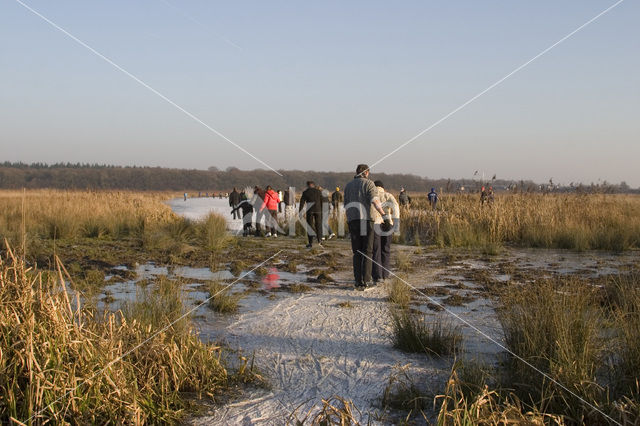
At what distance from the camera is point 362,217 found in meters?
8.53

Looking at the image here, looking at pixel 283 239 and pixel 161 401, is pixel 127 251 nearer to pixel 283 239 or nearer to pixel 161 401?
pixel 283 239

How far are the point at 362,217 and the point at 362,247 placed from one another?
0.48 m

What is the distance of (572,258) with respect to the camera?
12.6 metres

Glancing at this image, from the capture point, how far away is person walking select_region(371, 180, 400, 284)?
349 inches

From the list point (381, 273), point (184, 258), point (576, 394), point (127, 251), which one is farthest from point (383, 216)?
point (127, 251)

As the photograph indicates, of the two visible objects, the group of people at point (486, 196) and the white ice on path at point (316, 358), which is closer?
the white ice on path at point (316, 358)

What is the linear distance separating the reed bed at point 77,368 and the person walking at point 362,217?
14.6 feet

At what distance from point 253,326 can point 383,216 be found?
3.11 metres

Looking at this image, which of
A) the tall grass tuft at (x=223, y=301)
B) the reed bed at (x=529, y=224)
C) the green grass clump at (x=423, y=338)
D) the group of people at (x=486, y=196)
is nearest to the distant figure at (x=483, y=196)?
the group of people at (x=486, y=196)

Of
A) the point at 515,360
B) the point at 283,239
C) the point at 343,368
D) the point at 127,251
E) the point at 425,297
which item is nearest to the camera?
the point at 515,360

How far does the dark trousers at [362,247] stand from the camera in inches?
336

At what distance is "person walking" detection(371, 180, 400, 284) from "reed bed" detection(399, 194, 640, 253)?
4.90 m

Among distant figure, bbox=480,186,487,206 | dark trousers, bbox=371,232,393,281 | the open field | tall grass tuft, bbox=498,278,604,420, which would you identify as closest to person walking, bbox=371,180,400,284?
dark trousers, bbox=371,232,393,281

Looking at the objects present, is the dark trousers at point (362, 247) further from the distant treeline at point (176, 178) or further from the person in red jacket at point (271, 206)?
the distant treeline at point (176, 178)
